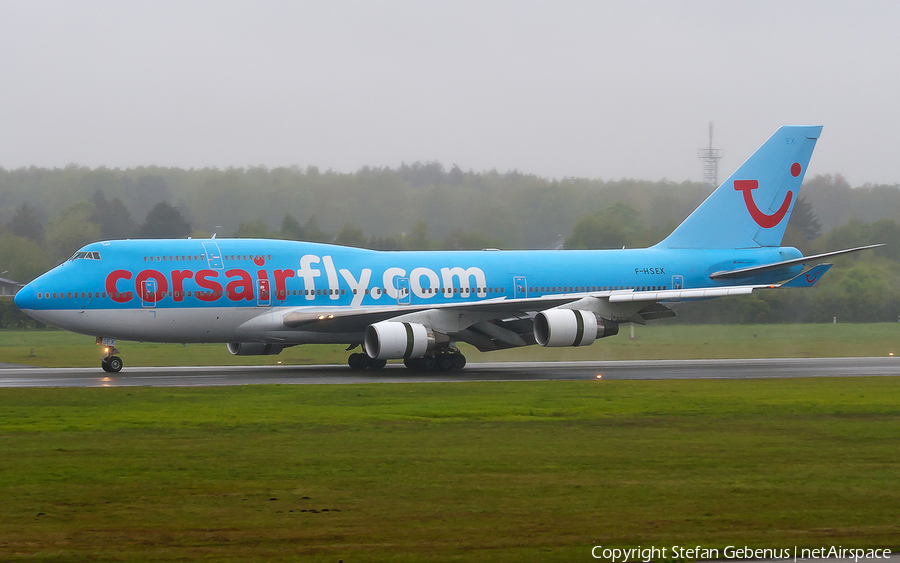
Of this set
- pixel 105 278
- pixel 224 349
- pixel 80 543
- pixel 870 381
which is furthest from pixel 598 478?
pixel 224 349

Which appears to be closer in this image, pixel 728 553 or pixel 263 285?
pixel 728 553

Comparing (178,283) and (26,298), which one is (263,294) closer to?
(178,283)

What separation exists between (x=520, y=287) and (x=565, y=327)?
3.65 m

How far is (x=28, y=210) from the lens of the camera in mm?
47625

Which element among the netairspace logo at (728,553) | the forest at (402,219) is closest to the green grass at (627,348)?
the forest at (402,219)

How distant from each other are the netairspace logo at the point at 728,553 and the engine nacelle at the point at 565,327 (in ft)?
58.5

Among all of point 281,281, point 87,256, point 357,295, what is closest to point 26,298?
point 87,256

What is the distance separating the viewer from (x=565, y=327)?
25.5 m

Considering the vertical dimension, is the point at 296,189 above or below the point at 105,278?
above

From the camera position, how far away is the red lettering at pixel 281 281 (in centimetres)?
2647

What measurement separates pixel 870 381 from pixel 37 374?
21367 millimetres

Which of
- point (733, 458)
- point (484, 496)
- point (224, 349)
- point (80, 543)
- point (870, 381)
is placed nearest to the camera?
point (80, 543)

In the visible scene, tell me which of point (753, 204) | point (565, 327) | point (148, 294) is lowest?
point (565, 327)

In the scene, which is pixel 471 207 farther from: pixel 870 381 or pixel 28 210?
pixel 870 381
